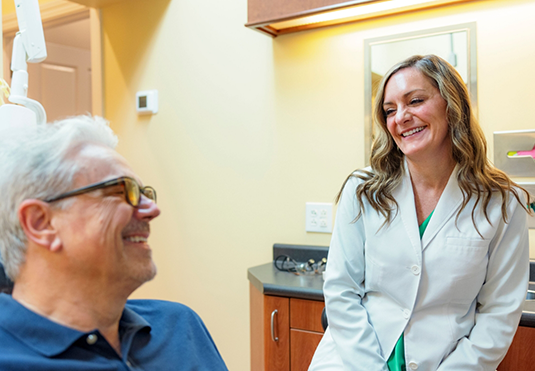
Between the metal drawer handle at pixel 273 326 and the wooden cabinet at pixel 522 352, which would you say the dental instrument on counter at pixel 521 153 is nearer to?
the wooden cabinet at pixel 522 352

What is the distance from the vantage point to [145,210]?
1.00 metres

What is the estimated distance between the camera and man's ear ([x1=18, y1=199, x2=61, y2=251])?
88 centimetres

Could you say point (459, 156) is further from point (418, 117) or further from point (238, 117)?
point (238, 117)

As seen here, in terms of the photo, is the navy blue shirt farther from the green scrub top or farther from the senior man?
the green scrub top

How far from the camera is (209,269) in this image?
2.67 meters

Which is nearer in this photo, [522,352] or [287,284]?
[522,352]

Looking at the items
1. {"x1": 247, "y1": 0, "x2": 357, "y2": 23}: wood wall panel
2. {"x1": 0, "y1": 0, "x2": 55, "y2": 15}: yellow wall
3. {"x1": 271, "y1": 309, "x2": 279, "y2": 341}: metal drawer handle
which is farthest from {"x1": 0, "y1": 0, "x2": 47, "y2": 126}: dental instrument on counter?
{"x1": 0, "y1": 0, "x2": 55, "y2": 15}: yellow wall

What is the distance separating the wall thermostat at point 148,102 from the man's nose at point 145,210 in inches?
73.4

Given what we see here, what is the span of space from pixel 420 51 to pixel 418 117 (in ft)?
2.48

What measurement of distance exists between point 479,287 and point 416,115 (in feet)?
1.77

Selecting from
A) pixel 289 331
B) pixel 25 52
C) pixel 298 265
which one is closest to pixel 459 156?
pixel 289 331

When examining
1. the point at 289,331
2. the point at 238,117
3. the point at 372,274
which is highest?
the point at 238,117

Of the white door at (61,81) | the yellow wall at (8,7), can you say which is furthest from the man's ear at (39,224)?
the yellow wall at (8,7)

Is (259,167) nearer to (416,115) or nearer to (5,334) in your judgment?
(416,115)
